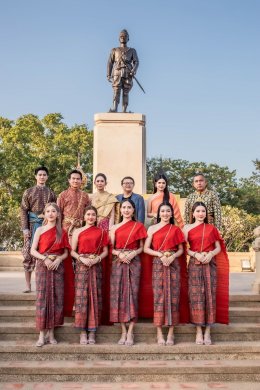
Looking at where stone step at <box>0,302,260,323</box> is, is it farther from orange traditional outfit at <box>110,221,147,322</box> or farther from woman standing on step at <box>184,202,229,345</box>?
orange traditional outfit at <box>110,221,147,322</box>

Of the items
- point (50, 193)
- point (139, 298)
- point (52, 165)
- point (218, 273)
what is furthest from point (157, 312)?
point (52, 165)

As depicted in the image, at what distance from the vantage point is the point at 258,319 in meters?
5.76

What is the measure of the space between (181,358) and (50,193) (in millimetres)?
2806

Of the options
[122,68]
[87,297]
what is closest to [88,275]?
[87,297]

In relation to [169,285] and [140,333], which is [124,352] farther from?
[169,285]

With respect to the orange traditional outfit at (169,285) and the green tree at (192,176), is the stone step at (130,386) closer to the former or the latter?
the orange traditional outfit at (169,285)

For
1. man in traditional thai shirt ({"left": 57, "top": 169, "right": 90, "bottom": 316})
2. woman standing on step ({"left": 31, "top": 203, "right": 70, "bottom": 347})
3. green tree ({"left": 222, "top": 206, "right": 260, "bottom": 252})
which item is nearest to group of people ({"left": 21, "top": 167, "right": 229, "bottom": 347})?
woman standing on step ({"left": 31, "top": 203, "right": 70, "bottom": 347})

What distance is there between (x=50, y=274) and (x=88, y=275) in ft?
1.32

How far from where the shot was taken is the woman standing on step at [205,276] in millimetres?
5168

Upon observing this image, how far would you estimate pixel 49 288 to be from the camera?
5.12 meters

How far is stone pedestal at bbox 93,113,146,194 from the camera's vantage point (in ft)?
35.8

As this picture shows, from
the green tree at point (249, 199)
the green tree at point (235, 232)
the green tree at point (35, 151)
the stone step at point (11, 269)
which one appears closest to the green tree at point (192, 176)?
the green tree at point (249, 199)

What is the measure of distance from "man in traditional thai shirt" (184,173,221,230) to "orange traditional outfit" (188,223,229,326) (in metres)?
0.94

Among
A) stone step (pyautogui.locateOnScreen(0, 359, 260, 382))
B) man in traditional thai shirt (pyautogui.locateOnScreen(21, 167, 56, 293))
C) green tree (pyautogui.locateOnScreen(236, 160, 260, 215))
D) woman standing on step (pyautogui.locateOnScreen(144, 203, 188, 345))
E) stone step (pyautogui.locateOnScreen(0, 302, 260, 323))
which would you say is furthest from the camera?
green tree (pyautogui.locateOnScreen(236, 160, 260, 215))
